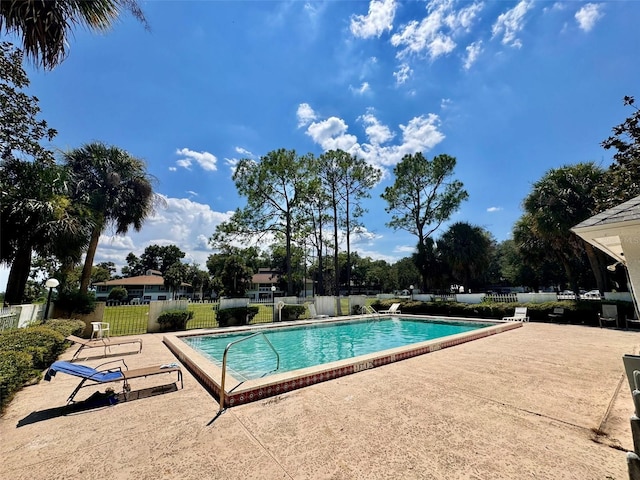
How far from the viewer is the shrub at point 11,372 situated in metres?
3.96

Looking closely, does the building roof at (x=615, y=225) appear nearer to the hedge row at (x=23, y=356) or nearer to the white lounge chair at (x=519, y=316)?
the hedge row at (x=23, y=356)

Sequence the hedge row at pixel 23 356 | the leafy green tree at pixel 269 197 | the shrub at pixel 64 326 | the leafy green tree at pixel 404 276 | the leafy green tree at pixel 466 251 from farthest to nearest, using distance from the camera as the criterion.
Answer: the leafy green tree at pixel 404 276 → the leafy green tree at pixel 466 251 → the leafy green tree at pixel 269 197 → the shrub at pixel 64 326 → the hedge row at pixel 23 356

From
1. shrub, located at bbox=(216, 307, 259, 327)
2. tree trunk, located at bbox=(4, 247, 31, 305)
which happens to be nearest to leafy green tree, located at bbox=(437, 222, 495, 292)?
shrub, located at bbox=(216, 307, 259, 327)

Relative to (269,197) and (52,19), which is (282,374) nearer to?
(52,19)

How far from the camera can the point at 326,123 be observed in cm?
1725

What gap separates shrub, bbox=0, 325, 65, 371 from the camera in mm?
5250

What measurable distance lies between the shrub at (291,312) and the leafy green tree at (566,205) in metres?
14.5

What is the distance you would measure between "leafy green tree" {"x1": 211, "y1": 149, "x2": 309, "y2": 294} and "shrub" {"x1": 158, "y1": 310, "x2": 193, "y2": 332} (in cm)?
898

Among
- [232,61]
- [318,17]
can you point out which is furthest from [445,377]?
[232,61]

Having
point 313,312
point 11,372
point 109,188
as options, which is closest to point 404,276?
point 313,312

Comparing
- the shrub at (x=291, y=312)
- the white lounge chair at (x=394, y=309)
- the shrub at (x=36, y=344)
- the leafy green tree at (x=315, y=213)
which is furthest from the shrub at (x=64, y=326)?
the leafy green tree at (x=315, y=213)

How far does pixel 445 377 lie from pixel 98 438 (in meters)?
5.29

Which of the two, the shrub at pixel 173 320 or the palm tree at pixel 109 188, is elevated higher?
the palm tree at pixel 109 188

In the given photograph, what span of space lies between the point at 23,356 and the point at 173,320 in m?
8.09
